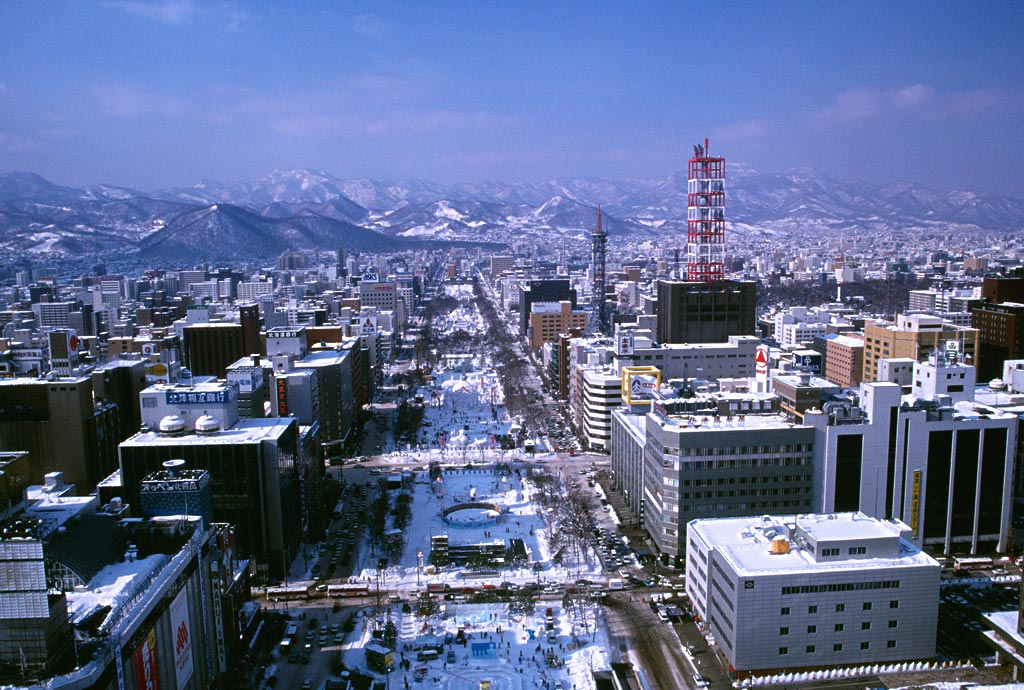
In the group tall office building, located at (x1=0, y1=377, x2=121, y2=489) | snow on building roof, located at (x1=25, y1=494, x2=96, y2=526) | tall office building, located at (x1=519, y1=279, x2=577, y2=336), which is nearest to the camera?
snow on building roof, located at (x1=25, y1=494, x2=96, y2=526)

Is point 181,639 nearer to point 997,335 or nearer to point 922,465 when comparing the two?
point 922,465

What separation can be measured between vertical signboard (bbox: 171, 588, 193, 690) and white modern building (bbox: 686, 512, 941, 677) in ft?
33.3

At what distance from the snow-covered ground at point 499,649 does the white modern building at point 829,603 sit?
3.03 m

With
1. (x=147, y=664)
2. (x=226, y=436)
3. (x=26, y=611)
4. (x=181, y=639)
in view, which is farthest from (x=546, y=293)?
(x=26, y=611)

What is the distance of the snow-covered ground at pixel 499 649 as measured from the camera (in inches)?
639

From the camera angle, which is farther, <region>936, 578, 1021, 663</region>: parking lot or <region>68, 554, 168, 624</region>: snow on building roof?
<region>936, 578, 1021, 663</region>: parking lot

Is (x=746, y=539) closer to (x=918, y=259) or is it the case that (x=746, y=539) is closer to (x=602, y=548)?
(x=602, y=548)

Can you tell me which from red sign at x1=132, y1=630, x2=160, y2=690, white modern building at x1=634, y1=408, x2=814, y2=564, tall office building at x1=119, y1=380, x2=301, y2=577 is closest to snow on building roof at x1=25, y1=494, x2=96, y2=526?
red sign at x1=132, y1=630, x2=160, y2=690

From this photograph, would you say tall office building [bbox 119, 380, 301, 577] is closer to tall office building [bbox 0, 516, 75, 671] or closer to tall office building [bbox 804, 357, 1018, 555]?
tall office building [bbox 0, 516, 75, 671]

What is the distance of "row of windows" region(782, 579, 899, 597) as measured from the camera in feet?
52.5

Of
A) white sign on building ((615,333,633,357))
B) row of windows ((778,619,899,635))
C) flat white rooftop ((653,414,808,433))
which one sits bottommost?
row of windows ((778,619,899,635))

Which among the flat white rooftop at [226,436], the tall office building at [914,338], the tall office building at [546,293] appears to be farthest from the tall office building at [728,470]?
the tall office building at [546,293]

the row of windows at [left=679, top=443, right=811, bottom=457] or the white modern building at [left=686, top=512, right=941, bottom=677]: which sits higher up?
the row of windows at [left=679, top=443, right=811, bottom=457]

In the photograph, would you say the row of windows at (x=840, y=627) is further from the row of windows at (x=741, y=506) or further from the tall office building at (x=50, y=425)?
the tall office building at (x=50, y=425)
